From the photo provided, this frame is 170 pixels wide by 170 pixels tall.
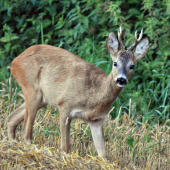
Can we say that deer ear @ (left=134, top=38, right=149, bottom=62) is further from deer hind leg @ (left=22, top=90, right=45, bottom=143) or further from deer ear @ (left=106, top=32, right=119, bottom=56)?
deer hind leg @ (left=22, top=90, right=45, bottom=143)

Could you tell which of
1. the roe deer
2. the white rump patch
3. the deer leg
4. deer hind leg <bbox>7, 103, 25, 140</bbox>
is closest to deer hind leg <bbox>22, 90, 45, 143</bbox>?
the roe deer

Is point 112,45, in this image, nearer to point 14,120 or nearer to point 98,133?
point 98,133

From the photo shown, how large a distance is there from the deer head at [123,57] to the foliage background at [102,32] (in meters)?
1.57

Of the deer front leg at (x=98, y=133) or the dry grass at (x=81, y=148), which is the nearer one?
the dry grass at (x=81, y=148)

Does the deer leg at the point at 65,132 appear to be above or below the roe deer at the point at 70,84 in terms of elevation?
below

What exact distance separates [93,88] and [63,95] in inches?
15.6

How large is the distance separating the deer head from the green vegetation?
3.12ft

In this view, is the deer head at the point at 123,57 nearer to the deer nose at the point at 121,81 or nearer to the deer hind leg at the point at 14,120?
the deer nose at the point at 121,81

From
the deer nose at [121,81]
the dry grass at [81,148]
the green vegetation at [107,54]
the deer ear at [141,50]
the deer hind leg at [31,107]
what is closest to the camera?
the dry grass at [81,148]

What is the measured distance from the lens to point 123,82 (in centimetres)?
490

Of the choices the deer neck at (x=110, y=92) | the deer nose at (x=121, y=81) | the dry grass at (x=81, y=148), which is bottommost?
the dry grass at (x=81, y=148)

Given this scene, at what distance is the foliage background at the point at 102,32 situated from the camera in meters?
7.28

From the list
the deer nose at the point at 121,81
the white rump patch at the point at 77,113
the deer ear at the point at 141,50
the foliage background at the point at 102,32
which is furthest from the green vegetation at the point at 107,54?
the deer ear at the point at 141,50

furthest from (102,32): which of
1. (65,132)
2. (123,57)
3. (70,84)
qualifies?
(65,132)
